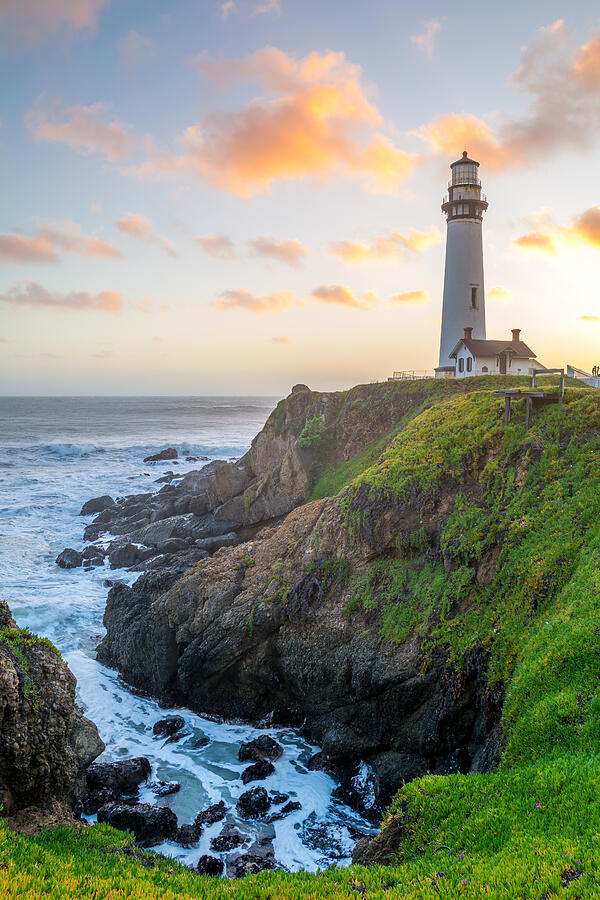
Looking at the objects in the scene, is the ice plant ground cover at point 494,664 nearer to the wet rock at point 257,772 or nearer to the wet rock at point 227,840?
the wet rock at point 227,840

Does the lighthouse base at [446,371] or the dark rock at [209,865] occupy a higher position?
the lighthouse base at [446,371]

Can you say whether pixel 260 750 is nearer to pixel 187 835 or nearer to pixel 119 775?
pixel 187 835

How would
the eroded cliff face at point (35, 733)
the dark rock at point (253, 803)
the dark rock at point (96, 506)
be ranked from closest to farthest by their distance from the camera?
1. the eroded cliff face at point (35, 733)
2. the dark rock at point (253, 803)
3. the dark rock at point (96, 506)

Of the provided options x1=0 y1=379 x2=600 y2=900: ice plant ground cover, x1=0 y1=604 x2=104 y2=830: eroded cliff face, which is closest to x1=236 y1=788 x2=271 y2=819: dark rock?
x1=0 y1=604 x2=104 y2=830: eroded cliff face

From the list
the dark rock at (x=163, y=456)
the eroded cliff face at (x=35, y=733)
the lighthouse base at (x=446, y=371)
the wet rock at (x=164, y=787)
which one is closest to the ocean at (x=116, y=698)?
the wet rock at (x=164, y=787)

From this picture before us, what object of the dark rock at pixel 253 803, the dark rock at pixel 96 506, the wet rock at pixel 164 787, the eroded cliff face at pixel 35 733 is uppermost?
the eroded cliff face at pixel 35 733

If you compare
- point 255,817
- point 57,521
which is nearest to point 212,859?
point 255,817

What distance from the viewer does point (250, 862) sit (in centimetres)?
1240

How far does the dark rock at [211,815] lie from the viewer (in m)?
14.2

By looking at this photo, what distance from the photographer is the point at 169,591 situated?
2300 cm

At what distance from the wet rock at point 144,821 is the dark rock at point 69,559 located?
72.1 feet

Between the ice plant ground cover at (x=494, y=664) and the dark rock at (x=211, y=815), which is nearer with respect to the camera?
the ice plant ground cover at (x=494, y=664)

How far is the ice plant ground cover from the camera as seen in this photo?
7.19 m

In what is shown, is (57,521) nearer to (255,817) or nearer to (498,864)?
(255,817)
